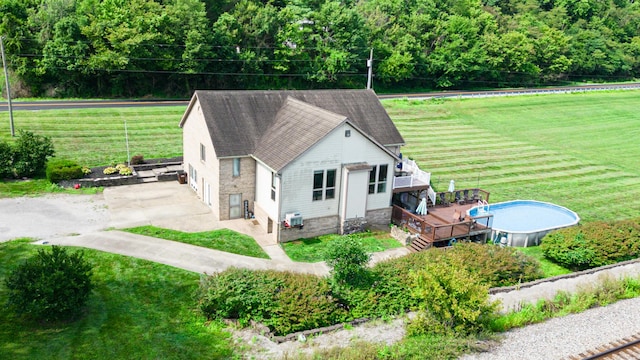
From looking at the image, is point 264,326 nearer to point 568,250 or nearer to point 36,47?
point 568,250

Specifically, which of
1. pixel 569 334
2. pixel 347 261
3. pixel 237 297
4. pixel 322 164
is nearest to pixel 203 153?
pixel 322 164

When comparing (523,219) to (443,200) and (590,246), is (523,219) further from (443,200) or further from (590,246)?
(590,246)

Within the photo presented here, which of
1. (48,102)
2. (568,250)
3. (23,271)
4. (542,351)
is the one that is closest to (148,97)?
(48,102)

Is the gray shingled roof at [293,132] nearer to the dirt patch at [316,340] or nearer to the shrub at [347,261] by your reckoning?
the shrub at [347,261]

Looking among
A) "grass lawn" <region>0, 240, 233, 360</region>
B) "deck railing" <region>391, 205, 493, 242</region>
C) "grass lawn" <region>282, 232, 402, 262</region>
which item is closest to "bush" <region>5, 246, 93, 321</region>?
"grass lawn" <region>0, 240, 233, 360</region>

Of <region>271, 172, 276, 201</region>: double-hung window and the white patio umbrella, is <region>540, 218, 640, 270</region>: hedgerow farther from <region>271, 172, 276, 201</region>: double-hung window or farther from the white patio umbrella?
<region>271, 172, 276, 201</region>: double-hung window

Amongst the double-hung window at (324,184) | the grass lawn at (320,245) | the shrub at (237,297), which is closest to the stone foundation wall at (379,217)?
the grass lawn at (320,245)
